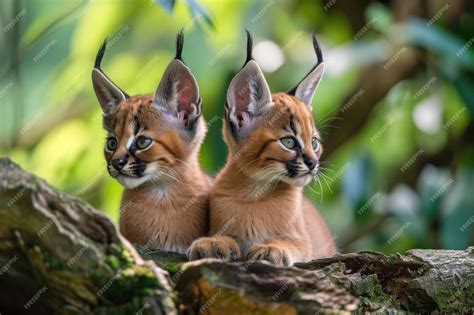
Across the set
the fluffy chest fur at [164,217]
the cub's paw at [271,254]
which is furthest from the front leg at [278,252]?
the fluffy chest fur at [164,217]

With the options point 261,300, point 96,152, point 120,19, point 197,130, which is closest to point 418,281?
point 261,300

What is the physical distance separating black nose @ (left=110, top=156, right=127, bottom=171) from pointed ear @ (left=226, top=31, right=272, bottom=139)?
613mm

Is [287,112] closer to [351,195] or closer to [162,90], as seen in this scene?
[162,90]

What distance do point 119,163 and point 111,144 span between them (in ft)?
0.70

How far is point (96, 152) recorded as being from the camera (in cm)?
623

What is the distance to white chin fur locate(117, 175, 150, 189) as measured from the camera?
3881 mm

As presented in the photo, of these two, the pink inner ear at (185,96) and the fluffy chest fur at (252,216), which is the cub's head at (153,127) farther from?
the fluffy chest fur at (252,216)

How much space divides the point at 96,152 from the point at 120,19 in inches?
42.2

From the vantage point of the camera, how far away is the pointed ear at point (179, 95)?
3959mm

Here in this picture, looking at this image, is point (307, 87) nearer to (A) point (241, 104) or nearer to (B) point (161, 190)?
(A) point (241, 104)

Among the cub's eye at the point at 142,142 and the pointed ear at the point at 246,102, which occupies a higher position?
the cub's eye at the point at 142,142

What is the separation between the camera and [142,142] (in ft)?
12.9

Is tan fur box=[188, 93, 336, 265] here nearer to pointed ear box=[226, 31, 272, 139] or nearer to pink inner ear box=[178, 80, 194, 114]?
pointed ear box=[226, 31, 272, 139]

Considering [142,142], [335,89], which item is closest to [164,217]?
[142,142]
